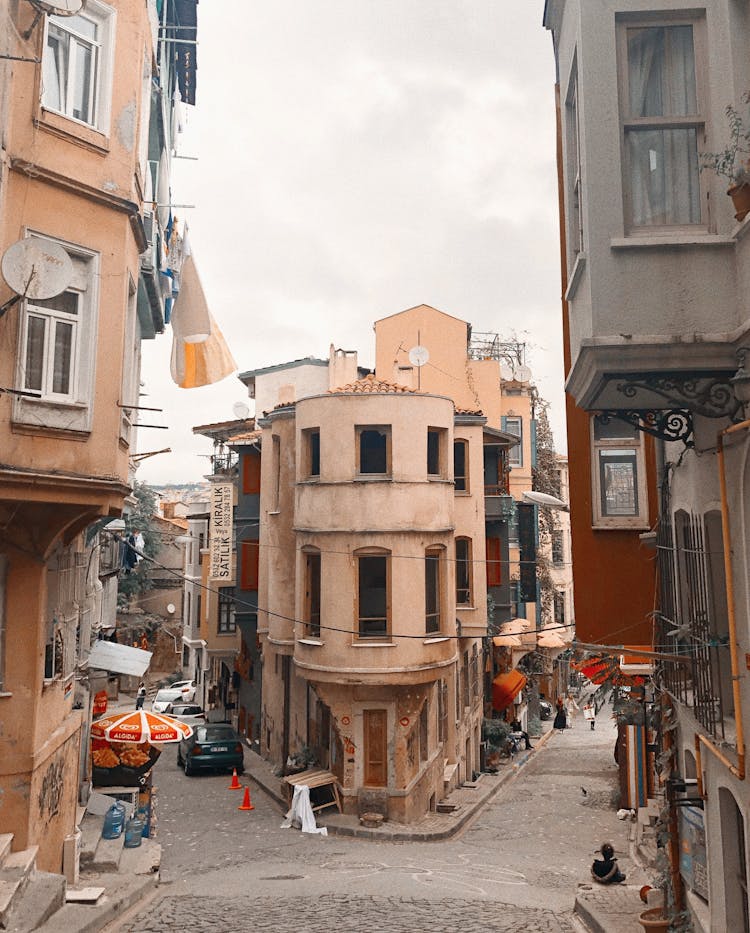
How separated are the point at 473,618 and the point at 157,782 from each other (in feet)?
37.0

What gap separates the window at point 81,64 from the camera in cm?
1059

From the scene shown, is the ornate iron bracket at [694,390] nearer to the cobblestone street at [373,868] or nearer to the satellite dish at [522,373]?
the cobblestone street at [373,868]

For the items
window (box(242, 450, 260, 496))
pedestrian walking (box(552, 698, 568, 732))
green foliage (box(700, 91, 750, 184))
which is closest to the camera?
green foliage (box(700, 91, 750, 184))

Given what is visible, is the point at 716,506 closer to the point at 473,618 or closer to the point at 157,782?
the point at 473,618

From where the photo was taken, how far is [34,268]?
9141 mm

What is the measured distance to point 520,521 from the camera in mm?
37406

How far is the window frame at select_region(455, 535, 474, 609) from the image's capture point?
26.7 metres

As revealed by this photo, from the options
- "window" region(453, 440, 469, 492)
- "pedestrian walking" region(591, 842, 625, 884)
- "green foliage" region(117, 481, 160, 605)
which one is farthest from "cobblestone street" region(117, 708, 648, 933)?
"green foliage" region(117, 481, 160, 605)

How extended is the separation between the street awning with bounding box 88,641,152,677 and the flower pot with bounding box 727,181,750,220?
55.2ft

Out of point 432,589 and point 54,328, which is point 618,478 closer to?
point 54,328

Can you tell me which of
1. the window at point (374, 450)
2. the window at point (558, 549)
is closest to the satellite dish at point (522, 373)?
the window at point (558, 549)

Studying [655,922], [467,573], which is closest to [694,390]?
[655,922]

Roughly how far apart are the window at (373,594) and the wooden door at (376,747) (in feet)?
6.96

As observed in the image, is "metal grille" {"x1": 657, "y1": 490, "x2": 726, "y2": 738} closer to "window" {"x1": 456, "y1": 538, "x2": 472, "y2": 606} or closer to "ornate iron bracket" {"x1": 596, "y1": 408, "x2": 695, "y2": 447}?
"ornate iron bracket" {"x1": 596, "y1": 408, "x2": 695, "y2": 447}
